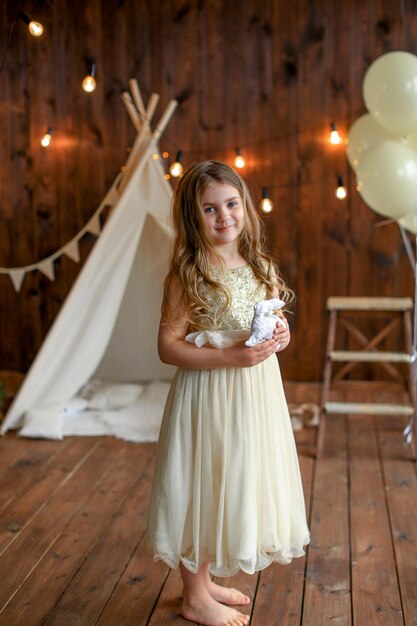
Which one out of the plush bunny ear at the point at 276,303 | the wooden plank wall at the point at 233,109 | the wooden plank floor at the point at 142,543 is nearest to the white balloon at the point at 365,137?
the wooden plank wall at the point at 233,109

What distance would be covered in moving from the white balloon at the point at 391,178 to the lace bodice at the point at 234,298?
135cm

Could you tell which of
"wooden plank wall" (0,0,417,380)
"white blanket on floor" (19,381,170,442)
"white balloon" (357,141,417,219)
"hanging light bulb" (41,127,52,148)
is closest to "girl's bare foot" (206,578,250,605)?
"white blanket on floor" (19,381,170,442)

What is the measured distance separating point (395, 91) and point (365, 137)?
0.35 meters

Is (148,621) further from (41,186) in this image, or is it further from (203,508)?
(41,186)

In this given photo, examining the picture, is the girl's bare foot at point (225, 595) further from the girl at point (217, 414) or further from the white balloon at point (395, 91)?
the white balloon at point (395, 91)

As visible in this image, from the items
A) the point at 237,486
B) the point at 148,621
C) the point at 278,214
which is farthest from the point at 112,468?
the point at 278,214

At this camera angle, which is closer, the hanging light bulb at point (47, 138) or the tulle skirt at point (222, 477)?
the tulle skirt at point (222, 477)

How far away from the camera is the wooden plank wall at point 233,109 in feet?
14.1

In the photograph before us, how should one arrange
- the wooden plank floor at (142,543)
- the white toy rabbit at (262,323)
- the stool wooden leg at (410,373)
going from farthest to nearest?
the stool wooden leg at (410,373)
the wooden plank floor at (142,543)
the white toy rabbit at (262,323)

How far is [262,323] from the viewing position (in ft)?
6.15

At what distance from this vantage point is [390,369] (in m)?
3.73

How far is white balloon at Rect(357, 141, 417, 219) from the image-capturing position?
316 cm

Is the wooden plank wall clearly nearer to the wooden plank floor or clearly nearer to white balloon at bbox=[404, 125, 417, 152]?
white balloon at bbox=[404, 125, 417, 152]

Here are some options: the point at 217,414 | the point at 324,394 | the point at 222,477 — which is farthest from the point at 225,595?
the point at 324,394
